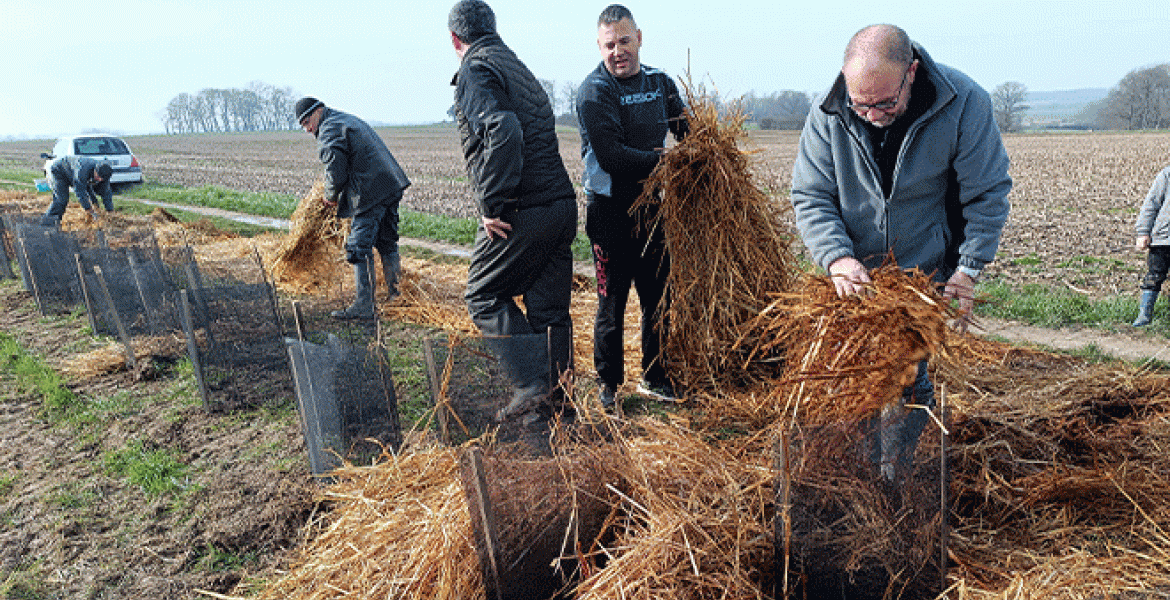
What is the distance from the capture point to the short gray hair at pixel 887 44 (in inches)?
77.8

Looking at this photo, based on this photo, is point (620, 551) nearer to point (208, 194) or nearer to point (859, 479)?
point (859, 479)

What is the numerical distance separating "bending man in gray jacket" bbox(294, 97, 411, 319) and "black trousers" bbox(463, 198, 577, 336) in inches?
88.9

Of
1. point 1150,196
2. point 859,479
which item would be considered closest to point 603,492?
point 859,479

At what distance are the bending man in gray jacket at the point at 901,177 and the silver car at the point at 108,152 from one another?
18816 mm

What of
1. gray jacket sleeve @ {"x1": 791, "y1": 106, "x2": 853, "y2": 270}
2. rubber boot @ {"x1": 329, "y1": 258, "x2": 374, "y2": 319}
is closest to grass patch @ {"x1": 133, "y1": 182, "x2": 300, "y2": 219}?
rubber boot @ {"x1": 329, "y1": 258, "x2": 374, "y2": 319}

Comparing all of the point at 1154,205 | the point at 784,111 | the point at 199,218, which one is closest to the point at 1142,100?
the point at 784,111

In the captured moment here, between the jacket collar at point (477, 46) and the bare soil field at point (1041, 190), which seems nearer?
the jacket collar at point (477, 46)

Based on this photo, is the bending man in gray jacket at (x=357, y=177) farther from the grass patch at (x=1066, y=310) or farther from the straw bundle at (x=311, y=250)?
the grass patch at (x=1066, y=310)

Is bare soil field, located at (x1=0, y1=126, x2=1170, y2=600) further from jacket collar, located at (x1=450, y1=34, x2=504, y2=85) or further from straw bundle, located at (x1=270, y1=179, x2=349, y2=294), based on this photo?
straw bundle, located at (x1=270, y1=179, x2=349, y2=294)

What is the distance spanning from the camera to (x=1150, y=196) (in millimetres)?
5004

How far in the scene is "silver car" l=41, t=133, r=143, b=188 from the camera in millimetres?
16844

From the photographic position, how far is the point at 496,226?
10.6ft

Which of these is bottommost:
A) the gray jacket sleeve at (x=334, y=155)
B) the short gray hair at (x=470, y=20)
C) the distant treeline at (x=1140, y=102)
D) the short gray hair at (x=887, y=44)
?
the distant treeline at (x=1140, y=102)

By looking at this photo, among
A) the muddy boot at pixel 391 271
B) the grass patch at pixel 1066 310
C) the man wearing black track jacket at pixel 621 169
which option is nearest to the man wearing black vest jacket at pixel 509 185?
the man wearing black track jacket at pixel 621 169
